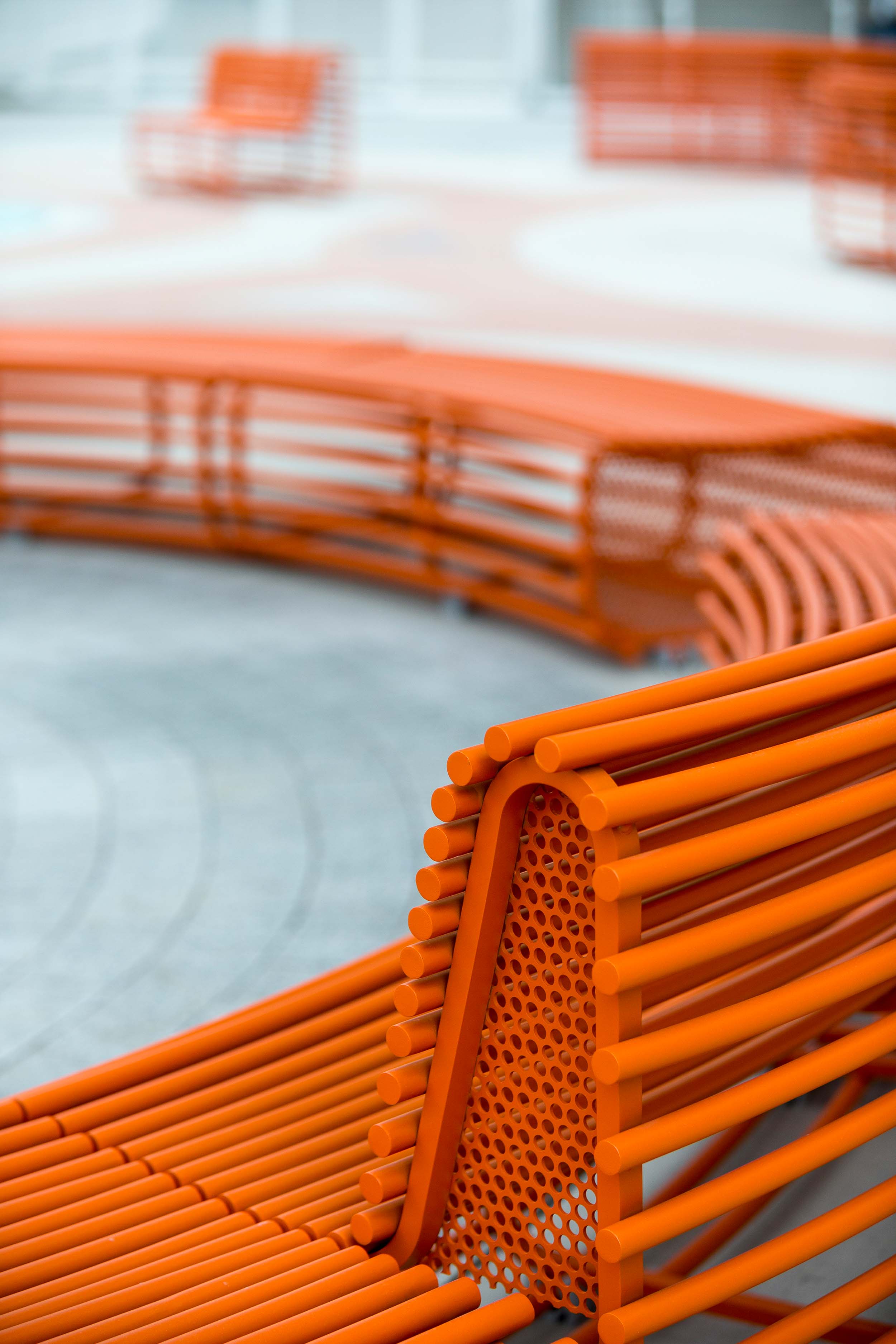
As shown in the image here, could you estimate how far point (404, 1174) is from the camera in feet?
5.73

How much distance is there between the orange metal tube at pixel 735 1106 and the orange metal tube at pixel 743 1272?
0.40ft

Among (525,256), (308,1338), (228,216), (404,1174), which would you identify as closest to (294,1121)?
(404,1174)

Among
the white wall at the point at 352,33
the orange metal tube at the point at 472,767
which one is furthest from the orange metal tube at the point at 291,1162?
the white wall at the point at 352,33

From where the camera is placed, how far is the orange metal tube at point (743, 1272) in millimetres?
1360

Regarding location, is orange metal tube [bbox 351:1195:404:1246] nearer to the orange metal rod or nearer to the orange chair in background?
the orange metal rod

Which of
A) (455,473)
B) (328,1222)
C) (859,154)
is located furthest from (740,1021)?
(859,154)

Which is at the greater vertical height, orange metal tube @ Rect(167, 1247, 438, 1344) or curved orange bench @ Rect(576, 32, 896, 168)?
curved orange bench @ Rect(576, 32, 896, 168)

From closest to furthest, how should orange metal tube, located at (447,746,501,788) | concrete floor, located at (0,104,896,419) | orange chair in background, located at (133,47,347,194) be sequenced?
orange metal tube, located at (447,746,501,788), concrete floor, located at (0,104,896,419), orange chair in background, located at (133,47,347,194)

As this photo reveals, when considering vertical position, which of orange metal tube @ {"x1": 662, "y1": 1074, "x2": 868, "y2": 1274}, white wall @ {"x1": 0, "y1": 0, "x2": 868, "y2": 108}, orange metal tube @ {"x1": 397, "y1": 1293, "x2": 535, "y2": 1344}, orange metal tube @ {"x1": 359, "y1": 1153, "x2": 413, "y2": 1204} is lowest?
orange metal tube @ {"x1": 662, "y1": 1074, "x2": 868, "y2": 1274}

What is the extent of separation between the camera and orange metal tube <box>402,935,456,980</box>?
1.57m

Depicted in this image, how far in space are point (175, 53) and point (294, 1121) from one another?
2068cm

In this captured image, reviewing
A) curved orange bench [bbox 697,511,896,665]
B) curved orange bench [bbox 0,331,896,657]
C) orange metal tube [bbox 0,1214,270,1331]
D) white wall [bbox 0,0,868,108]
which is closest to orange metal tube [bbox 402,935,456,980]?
orange metal tube [bbox 0,1214,270,1331]

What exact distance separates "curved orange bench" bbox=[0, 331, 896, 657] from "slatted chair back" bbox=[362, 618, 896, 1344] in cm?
306

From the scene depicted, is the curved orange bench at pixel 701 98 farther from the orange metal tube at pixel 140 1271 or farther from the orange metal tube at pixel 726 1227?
the orange metal tube at pixel 140 1271
